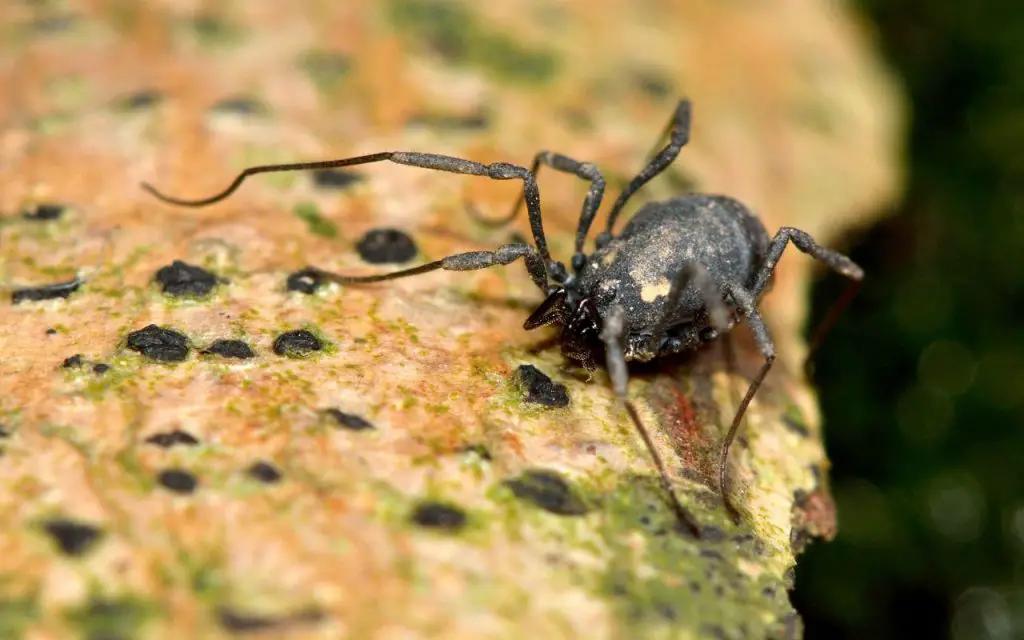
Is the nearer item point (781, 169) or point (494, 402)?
point (494, 402)

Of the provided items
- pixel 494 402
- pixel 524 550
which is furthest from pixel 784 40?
pixel 524 550

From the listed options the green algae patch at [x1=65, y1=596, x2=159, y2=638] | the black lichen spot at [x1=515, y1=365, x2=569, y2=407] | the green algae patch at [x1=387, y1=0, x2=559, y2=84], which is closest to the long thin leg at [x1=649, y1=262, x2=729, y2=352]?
the black lichen spot at [x1=515, y1=365, x2=569, y2=407]

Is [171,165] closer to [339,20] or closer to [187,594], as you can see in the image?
[339,20]

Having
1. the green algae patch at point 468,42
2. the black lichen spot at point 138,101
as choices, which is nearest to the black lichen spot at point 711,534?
the green algae patch at point 468,42

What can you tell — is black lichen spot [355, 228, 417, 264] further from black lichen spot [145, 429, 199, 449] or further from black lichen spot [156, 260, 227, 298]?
black lichen spot [145, 429, 199, 449]

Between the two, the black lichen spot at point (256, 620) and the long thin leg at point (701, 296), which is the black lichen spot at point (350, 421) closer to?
the black lichen spot at point (256, 620)

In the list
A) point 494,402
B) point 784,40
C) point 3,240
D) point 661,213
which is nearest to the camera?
point 494,402
